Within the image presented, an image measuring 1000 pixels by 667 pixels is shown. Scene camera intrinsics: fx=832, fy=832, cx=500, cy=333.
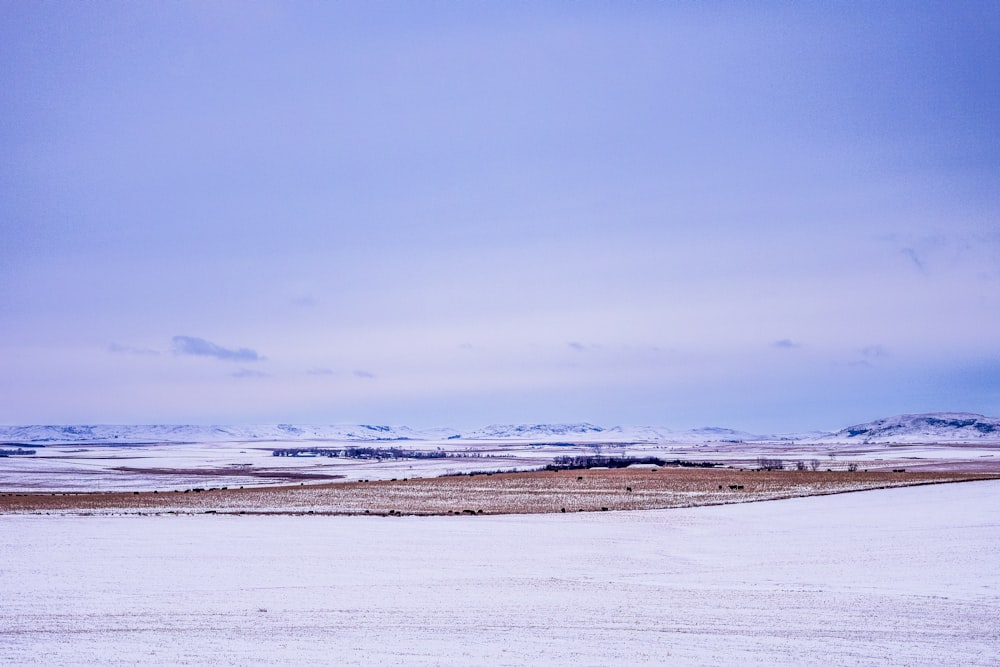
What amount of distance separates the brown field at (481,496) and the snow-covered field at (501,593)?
10.0 metres

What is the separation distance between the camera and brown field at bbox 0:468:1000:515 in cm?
4800

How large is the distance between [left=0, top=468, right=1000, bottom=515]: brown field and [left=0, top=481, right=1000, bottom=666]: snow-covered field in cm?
1000

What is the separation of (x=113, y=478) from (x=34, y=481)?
313 inches

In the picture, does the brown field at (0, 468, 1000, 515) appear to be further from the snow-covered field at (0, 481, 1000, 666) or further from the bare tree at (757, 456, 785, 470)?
the bare tree at (757, 456, 785, 470)

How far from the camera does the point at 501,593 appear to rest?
20.3 meters

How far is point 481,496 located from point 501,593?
3769cm

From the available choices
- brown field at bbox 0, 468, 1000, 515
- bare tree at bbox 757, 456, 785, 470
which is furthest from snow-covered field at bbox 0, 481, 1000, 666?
bare tree at bbox 757, 456, 785, 470

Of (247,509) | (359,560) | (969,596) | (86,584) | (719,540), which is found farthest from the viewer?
(247,509)

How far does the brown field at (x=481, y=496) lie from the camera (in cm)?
4800

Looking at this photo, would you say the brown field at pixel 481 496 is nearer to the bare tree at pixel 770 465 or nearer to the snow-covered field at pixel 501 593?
the snow-covered field at pixel 501 593

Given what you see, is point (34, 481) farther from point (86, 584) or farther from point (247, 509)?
point (86, 584)

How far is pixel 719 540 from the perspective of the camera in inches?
1337

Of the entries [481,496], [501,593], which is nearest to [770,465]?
[481,496]

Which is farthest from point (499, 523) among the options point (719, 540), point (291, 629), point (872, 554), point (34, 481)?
point (34, 481)
